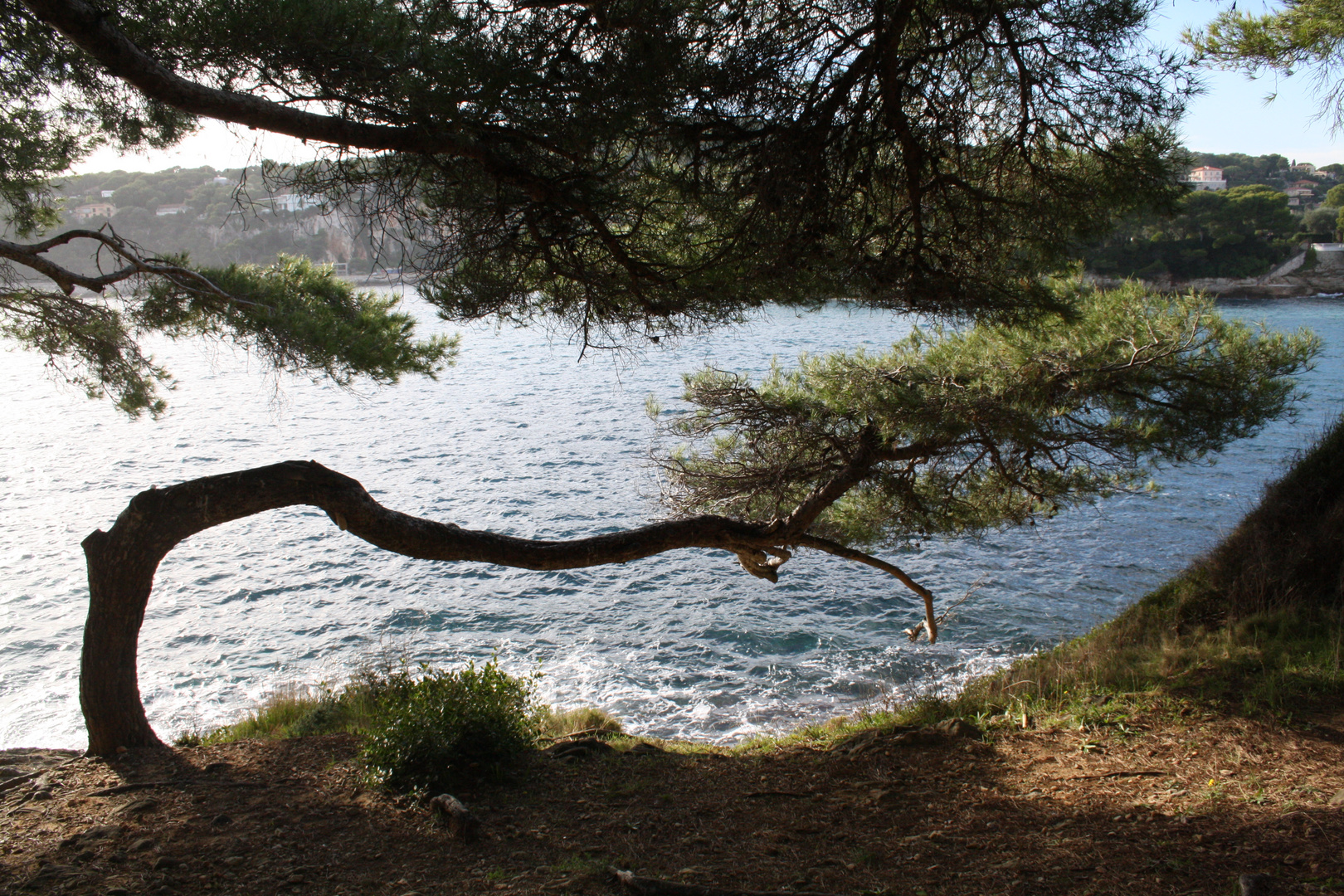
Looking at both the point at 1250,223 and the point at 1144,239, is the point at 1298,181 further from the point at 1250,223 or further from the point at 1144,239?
the point at 1144,239

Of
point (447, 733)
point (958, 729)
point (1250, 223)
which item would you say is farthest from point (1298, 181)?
point (447, 733)

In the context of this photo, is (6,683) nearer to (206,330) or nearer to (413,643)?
(413,643)

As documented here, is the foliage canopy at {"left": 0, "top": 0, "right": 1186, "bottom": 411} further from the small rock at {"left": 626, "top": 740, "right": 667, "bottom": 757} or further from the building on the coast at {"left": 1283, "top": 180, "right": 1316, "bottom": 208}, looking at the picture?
the building on the coast at {"left": 1283, "top": 180, "right": 1316, "bottom": 208}

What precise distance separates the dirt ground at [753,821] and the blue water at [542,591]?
8.78 ft

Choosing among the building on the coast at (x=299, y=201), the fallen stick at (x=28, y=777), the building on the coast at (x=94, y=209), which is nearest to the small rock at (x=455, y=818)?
the fallen stick at (x=28, y=777)

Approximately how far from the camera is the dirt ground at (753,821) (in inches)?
106

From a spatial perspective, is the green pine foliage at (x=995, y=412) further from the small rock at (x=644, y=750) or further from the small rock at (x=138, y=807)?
the small rock at (x=138, y=807)

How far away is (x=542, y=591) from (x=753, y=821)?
32.2ft

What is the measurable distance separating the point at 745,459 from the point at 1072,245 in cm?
266

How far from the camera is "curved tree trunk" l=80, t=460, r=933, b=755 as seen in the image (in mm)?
3729

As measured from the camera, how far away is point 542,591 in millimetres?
12914

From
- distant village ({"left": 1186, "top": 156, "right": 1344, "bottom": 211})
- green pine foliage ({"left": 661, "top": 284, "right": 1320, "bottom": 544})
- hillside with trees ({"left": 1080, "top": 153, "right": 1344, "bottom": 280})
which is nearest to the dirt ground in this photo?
green pine foliage ({"left": 661, "top": 284, "right": 1320, "bottom": 544})

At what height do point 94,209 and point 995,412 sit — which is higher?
point 94,209

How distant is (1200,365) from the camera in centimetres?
522
